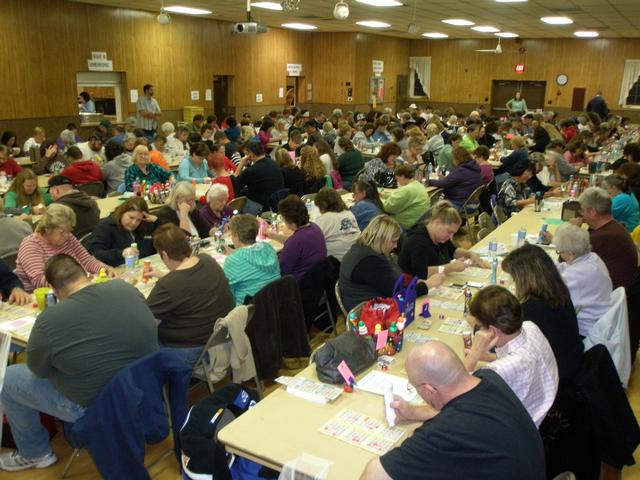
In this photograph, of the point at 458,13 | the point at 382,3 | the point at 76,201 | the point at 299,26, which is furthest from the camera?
the point at 299,26

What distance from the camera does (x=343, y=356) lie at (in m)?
3.11

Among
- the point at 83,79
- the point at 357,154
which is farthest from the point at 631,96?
the point at 83,79

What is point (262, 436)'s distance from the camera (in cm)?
259

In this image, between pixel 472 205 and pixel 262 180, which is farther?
pixel 472 205

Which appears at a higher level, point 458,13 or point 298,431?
point 458,13

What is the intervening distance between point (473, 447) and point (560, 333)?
60.6 inches

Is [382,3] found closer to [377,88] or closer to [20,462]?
[377,88]

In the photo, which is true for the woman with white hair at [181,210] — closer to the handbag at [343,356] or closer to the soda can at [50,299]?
the soda can at [50,299]

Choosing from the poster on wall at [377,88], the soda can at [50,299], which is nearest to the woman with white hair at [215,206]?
the soda can at [50,299]

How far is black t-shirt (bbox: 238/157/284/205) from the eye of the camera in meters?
7.89

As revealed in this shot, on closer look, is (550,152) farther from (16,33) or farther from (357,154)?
(16,33)

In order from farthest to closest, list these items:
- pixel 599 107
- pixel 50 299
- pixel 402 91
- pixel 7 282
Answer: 1. pixel 402 91
2. pixel 599 107
3. pixel 7 282
4. pixel 50 299

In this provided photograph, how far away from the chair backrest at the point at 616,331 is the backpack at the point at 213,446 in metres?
2.39

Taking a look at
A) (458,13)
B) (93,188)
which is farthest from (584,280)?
(458,13)
